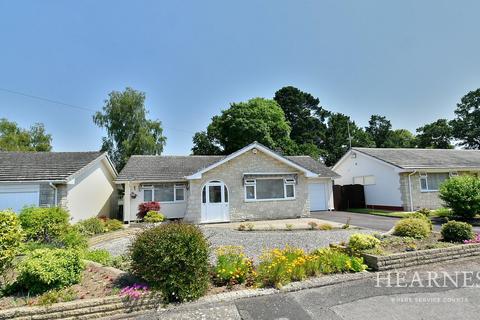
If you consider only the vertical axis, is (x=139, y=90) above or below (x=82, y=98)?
above

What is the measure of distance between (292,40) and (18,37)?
45.7 ft

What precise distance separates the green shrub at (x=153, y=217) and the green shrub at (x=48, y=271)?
10.8 meters

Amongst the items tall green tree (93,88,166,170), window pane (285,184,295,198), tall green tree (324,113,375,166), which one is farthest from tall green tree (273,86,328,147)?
window pane (285,184,295,198)

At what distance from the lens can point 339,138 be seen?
4588 centimetres

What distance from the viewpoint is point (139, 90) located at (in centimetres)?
3281

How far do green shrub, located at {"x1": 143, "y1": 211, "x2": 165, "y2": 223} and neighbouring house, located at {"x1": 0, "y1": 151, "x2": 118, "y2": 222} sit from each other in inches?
158

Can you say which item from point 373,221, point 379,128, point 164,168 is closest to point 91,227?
point 164,168

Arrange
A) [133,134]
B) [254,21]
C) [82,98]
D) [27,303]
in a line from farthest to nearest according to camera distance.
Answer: [133,134], [82,98], [254,21], [27,303]

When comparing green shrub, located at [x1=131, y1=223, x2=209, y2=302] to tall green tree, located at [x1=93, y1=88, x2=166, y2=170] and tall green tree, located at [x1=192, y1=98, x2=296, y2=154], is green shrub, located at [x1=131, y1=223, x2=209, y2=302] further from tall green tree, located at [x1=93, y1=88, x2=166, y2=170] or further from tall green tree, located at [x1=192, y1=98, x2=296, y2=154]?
tall green tree, located at [x1=192, y1=98, x2=296, y2=154]

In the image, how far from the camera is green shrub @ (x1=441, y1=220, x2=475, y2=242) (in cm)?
875

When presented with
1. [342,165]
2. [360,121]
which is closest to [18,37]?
[342,165]

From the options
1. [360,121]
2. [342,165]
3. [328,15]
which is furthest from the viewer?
[360,121]

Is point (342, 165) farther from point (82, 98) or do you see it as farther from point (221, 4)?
point (82, 98)

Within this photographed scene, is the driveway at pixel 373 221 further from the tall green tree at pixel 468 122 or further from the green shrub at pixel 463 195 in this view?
the tall green tree at pixel 468 122
